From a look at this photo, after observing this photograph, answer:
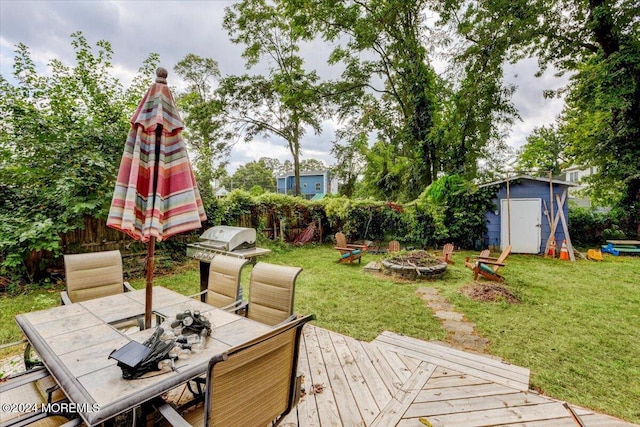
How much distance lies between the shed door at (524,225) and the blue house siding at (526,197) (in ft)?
0.39

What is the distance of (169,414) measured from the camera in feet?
4.10

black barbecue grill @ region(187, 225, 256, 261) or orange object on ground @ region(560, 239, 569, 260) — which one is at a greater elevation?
black barbecue grill @ region(187, 225, 256, 261)

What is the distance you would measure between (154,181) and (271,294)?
4.28ft

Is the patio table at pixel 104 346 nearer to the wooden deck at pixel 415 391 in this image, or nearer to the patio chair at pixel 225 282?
the patio chair at pixel 225 282

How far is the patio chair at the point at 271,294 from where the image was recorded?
7.80 feet

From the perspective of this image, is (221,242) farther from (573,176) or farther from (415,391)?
(573,176)

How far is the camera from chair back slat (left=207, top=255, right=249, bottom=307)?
270cm

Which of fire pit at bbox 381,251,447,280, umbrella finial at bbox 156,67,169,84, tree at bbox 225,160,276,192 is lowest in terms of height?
fire pit at bbox 381,251,447,280

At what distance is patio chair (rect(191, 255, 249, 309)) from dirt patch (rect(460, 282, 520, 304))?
14.5ft

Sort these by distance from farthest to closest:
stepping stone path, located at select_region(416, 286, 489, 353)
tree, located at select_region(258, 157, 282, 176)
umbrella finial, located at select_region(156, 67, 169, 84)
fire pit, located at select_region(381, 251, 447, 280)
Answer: tree, located at select_region(258, 157, 282, 176)
fire pit, located at select_region(381, 251, 447, 280)
stepping stone path, located at select_region(416, 286, 489, 353)
umbrella finial, located at select_region(156, 67, 169, 84)

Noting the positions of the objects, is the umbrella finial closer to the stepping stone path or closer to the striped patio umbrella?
the striped patio umbrella

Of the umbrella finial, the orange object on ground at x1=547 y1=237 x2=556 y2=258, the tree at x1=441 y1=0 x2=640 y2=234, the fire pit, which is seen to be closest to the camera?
the umbrella finial

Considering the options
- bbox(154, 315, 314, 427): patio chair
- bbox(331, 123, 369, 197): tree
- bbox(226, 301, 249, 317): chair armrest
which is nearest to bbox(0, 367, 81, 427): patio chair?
bbox(154, 315, 314, 427): patio chair

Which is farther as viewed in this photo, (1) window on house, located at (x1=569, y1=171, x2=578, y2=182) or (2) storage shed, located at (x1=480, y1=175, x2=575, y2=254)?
(1) window on house, located at (x1=569, y1=171, x2=578, y2=182)
